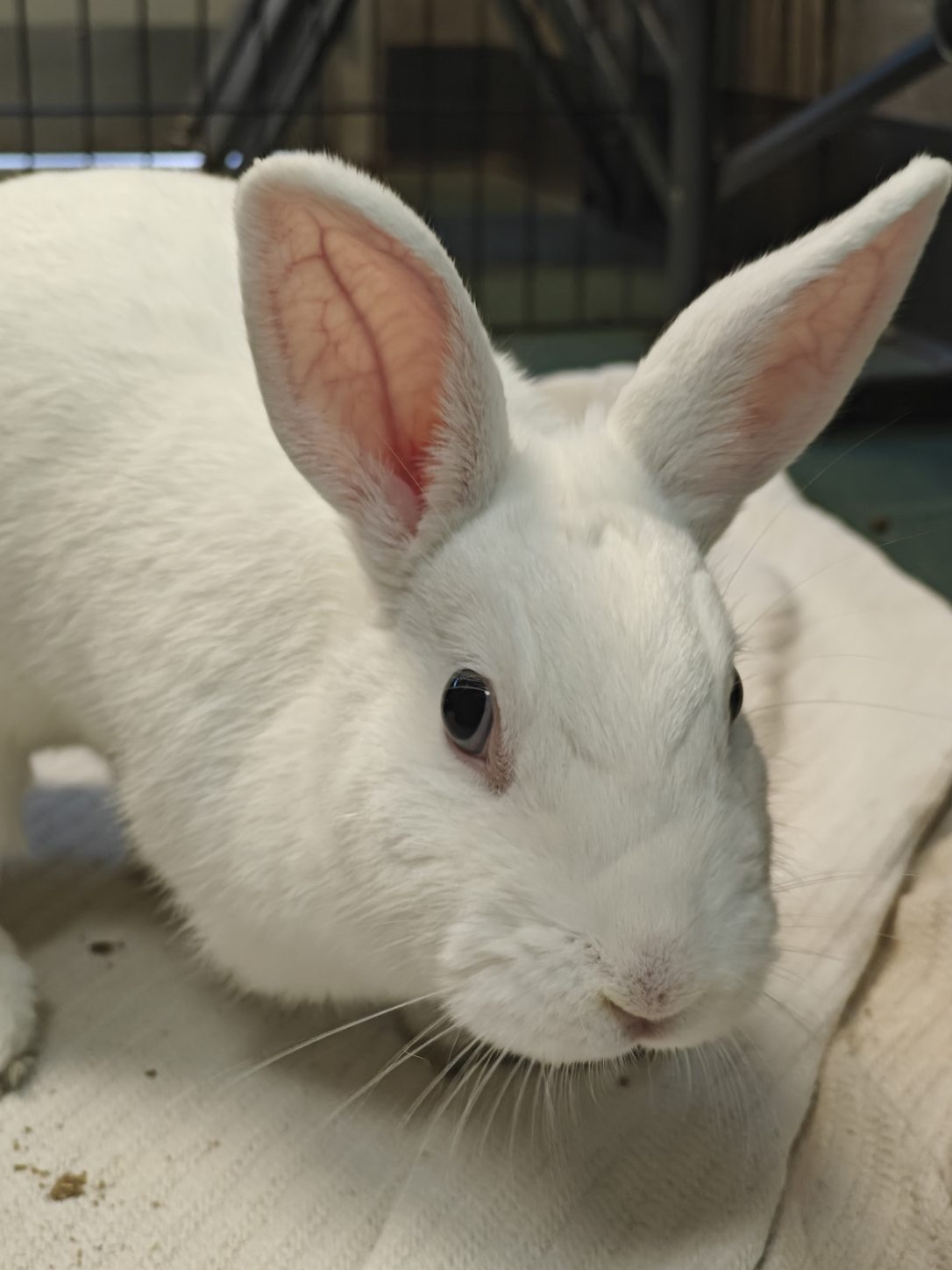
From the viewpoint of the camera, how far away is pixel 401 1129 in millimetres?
1284

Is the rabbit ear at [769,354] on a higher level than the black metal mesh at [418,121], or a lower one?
higher

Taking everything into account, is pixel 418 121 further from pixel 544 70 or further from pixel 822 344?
pixel 822 344

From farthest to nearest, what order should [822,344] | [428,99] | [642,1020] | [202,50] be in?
[428,99], [202,50], [822,344], [642,1020]

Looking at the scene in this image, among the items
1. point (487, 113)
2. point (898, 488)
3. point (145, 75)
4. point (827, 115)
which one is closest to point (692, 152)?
point (827, 115)

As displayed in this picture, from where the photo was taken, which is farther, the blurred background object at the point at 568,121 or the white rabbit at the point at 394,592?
the blurred background object at the point at 568,121

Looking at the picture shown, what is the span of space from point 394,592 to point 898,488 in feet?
5.49

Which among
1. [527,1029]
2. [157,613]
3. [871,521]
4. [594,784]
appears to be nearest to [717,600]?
[594,784]

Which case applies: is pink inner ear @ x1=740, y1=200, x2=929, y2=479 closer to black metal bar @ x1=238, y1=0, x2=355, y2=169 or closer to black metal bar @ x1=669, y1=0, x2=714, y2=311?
black metal bar @ x1=669, y1=0, x2=714, y2=311

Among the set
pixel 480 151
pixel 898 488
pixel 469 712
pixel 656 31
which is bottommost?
pixel 898 488

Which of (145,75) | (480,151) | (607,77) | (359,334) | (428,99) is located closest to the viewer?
(359,334)

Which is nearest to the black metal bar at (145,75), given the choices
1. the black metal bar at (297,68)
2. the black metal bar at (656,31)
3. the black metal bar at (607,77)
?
the black metal bar at (297,68)

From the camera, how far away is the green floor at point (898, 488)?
2.38 m

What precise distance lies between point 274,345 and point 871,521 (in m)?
1.63

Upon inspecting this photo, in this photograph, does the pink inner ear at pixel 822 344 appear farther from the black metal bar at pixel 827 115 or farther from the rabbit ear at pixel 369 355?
the black metal bar at pixel 827 115
